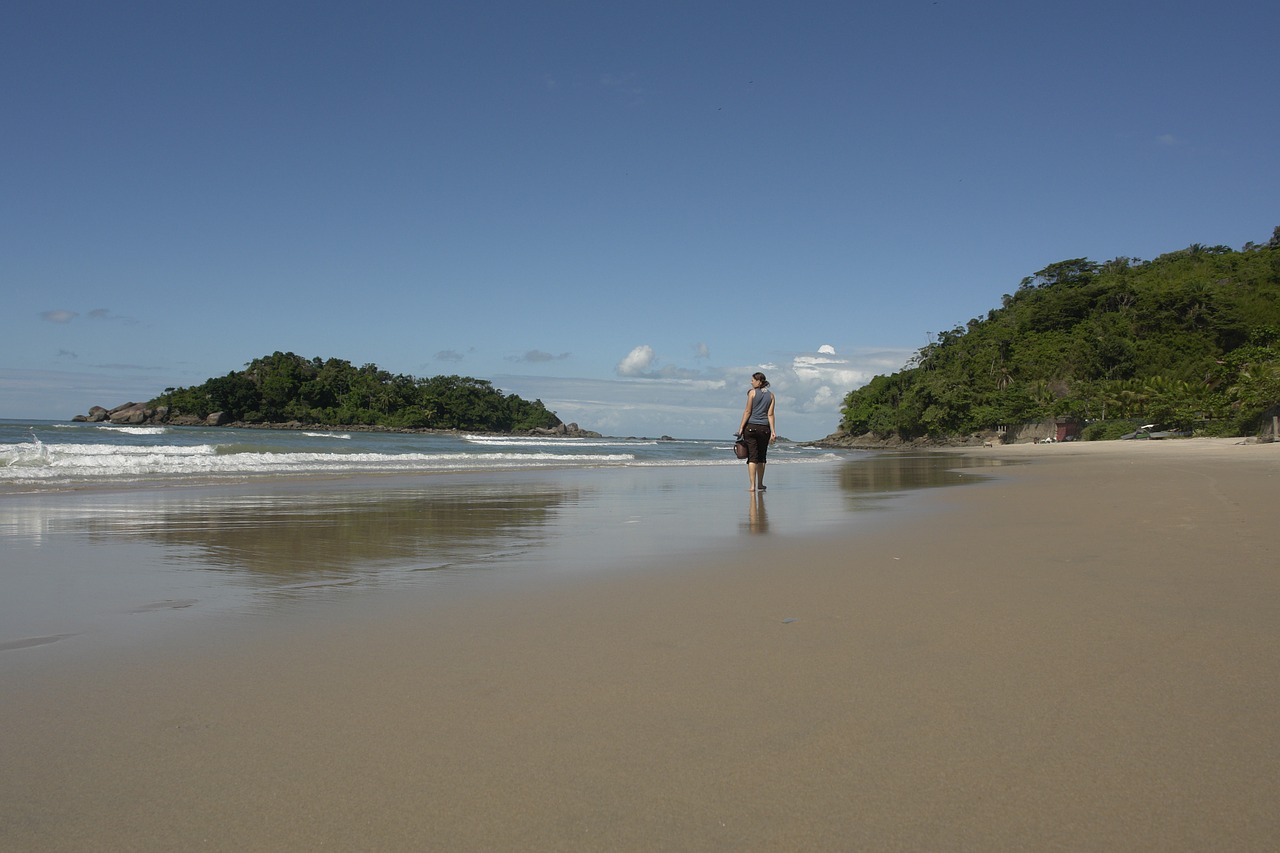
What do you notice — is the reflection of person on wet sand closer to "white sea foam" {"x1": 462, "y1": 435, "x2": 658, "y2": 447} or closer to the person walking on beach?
the person walking on beach

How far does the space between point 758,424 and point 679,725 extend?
879cm

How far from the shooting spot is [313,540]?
6113 mm

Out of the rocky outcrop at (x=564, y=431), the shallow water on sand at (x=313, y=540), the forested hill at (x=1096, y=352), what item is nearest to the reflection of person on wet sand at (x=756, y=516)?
the shallow water on sand at (x=313, y=540)

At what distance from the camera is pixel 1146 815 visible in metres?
1.63

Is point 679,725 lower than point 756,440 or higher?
lower

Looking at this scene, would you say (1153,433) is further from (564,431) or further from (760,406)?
(564,431)

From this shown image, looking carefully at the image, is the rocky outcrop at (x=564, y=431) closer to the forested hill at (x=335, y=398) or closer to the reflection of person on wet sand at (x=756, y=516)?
the forested hill at (x=335, y=398)

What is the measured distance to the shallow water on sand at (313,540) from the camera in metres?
3.84

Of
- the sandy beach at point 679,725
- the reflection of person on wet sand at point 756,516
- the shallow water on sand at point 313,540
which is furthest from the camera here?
the reflection of person on wet sand at point 756,516

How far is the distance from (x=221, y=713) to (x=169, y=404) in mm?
121429

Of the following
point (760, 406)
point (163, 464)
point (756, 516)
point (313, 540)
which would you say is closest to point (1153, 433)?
point (760, 406)

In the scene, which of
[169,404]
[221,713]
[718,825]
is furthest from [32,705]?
[169,404]

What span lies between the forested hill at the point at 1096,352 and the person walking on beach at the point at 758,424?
49.7 meters

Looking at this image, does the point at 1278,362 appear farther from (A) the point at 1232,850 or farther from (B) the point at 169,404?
(B) the point at 169,404
